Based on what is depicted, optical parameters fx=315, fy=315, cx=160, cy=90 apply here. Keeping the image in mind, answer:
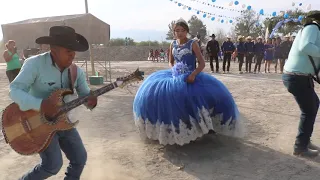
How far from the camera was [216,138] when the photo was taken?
196 inches

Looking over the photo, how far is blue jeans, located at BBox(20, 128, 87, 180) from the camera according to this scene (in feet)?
9.06

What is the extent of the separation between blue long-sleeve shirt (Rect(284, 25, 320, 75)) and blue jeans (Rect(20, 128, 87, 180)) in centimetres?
277

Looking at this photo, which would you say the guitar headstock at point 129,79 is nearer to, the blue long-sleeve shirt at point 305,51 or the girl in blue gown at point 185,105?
the girl in blue gown at point 185,105

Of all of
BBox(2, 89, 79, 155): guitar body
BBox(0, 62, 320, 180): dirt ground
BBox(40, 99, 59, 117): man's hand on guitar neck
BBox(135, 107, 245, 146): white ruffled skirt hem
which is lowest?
BBox(0, 62, 320, 180): dirt ground

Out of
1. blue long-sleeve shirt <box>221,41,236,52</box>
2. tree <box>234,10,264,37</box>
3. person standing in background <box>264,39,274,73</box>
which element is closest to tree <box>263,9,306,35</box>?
tree <box>234,10,264,37</box>

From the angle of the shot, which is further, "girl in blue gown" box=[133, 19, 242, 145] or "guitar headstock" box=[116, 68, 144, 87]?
"girl in blue gown" box=[133, 19, 242, 145]

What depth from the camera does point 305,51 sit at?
12.2ft

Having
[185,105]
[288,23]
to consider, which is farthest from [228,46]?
[288,23]

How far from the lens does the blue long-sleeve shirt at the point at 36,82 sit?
2555 mm

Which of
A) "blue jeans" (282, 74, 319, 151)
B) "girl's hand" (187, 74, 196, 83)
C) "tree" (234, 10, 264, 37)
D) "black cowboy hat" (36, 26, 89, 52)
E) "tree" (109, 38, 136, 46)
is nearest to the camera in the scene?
"black cowboy hat" (36, 26, 89, 52)

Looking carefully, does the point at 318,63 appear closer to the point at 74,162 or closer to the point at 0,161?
the point at 74,162

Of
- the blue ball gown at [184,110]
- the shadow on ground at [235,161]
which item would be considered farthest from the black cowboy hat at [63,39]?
the shadow on ground at [235,161]

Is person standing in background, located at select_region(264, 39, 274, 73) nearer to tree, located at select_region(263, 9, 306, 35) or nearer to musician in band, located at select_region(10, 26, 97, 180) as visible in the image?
musician in band, located at select_region(10, 26, 97, 180)

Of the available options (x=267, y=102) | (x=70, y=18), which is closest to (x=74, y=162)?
(x=267, y=102)
